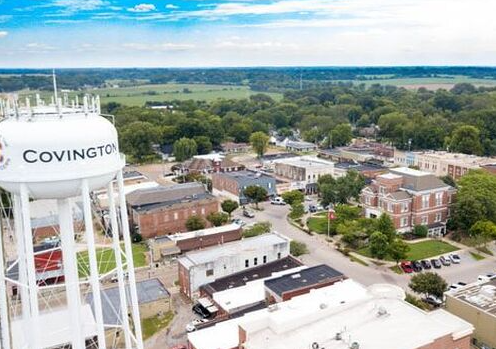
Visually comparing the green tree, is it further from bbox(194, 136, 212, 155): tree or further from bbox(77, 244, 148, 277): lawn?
bbox(77, 244, 148, 277): lawn

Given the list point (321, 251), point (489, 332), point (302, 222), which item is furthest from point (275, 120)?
point (489, 332)

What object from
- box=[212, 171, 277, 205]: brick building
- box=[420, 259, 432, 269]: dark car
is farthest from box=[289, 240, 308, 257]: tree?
box=[212, 171, 277, 205]: brick building

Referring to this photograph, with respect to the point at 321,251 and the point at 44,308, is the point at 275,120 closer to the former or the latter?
the point at 321,251

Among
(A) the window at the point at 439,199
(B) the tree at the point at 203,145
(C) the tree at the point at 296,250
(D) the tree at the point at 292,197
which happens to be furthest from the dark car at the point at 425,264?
(B) the tree at the point at 203,145

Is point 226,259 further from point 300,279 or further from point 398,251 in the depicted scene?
point 398,251

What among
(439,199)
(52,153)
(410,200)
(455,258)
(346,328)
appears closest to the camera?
(52,153)

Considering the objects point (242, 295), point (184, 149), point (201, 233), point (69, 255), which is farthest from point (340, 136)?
point (69, 255)
